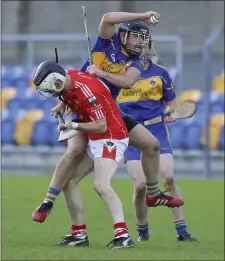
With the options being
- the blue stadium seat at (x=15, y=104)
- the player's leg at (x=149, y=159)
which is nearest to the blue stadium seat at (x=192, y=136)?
the blue stadium seat at (x=15, y=104)

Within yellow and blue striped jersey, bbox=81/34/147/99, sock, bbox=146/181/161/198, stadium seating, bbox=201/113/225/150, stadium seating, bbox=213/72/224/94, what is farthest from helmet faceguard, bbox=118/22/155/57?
stadium seating, bbox=213/72/224/94

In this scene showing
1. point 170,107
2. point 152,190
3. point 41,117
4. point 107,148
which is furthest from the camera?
point 41,117

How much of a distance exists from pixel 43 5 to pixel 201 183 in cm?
661

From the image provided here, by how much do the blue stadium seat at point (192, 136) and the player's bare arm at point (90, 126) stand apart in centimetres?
1241

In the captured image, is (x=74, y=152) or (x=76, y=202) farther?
(x=76, y=202)

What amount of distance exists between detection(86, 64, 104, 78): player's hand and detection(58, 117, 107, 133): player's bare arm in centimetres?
44

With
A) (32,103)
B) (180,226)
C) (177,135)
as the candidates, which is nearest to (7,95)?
(32,103)

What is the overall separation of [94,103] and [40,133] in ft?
44.7

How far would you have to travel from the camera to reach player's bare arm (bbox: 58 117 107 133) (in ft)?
34.2

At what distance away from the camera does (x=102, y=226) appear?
1532cm

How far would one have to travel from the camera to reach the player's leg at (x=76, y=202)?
36.4 ft

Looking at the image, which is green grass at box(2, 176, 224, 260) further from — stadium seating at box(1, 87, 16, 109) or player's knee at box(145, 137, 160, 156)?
stadium seating at box(1, 87, 16, 109)

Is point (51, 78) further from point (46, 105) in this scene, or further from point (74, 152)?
point (46, 105)

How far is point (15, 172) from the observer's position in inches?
932
